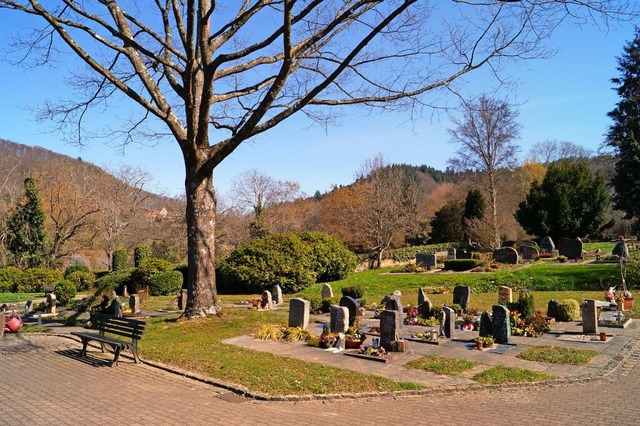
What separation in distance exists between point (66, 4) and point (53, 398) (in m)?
10.1

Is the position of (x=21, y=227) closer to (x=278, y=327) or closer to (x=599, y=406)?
(x=278, y=327)

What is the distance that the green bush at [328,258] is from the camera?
29859 mm

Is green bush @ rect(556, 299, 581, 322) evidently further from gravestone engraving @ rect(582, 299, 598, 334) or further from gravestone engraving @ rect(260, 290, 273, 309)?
gravestone engraving @ rect(260, 290, 273, 309)

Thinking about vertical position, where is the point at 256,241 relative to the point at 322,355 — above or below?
above

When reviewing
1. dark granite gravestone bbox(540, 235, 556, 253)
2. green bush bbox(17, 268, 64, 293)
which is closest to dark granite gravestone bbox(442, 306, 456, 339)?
dark granite gravestone bbox(540, 235, 556, 253)

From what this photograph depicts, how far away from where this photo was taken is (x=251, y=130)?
13094 mm

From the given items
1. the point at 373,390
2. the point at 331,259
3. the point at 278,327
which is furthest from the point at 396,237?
the point at 373,390

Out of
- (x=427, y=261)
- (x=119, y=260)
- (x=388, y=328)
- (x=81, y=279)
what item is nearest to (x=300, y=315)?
(x=388, y=328)

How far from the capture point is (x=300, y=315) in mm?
13758

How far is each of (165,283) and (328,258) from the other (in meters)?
9.59

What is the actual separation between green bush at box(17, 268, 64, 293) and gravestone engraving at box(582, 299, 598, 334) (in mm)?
32273

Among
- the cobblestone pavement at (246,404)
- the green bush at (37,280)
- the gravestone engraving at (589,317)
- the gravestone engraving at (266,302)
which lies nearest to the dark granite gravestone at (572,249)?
the gravestone engraving at (589,317)

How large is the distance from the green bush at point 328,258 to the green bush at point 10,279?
19615 millimetres

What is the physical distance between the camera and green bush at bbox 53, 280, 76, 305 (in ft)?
70.4
